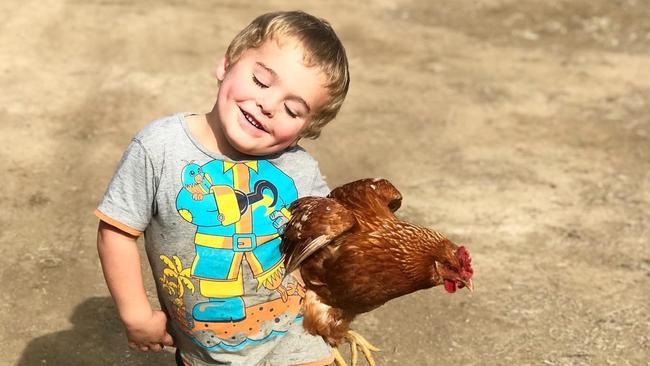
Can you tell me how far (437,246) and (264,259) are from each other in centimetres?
68

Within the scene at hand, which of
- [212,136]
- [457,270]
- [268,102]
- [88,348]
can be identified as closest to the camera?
[268,102]

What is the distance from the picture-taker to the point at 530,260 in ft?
18.4

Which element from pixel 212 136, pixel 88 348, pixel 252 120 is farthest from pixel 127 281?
pixel 88 348

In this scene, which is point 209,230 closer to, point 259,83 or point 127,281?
point 127,281

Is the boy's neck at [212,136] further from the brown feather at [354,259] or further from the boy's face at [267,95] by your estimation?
the brown feather at [354,259]

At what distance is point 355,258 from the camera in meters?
2.99

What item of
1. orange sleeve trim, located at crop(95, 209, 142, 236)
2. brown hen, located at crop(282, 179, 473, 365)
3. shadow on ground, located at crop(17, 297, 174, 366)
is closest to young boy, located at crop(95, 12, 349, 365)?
orange sleeve trim, located at crop(95, 209, 142, 236)

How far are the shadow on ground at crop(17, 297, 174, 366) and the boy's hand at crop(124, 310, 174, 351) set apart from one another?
1.54 m

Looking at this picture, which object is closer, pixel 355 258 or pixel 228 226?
A: pixel 228 226

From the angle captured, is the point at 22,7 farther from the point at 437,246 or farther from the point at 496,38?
the point at 437,246

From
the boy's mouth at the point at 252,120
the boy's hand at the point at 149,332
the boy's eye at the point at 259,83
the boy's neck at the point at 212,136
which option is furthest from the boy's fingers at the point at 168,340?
the boy's eye at the point at 259,83

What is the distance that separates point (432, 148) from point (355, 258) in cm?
409

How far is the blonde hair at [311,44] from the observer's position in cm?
275

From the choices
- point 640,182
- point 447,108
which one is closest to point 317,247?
point 640,182
